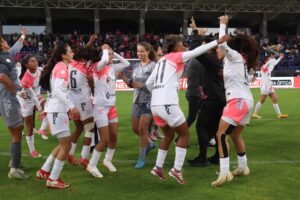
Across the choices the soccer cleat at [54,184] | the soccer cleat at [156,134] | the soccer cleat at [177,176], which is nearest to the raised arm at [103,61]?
the soccer cleat at [54,184]

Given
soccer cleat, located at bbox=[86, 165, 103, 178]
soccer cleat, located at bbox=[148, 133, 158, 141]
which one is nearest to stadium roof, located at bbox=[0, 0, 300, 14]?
soccer cleat, located at bbox=[148, 133, 158, 141]

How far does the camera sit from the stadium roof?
116 feet

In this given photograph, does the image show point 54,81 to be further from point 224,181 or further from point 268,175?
point 268,175

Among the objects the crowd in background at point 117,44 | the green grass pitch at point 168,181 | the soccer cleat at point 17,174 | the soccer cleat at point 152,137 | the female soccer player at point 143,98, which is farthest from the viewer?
the crowd in background at point 117,44

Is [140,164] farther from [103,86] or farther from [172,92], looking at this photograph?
[172,92]

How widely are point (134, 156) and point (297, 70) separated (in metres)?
25.3

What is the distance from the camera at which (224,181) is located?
5.48 metres

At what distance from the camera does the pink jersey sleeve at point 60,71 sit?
5.33 meters

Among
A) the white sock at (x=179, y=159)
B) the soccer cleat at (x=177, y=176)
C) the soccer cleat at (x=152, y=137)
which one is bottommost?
the soccer cleat at (x=152, y=137)

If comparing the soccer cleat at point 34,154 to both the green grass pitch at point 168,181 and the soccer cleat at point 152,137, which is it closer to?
the green grass pitch at point 168,181

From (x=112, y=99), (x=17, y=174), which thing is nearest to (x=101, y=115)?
(x=112, y=99)

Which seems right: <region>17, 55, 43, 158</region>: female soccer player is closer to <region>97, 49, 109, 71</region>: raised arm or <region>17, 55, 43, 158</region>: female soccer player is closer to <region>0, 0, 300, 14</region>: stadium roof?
<region>97, 49, 109, 71</region>: raised arm

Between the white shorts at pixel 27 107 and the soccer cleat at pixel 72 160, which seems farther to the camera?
the white shorts at pixel 27 107

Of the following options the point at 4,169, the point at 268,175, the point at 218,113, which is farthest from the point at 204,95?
the point at 4,169
